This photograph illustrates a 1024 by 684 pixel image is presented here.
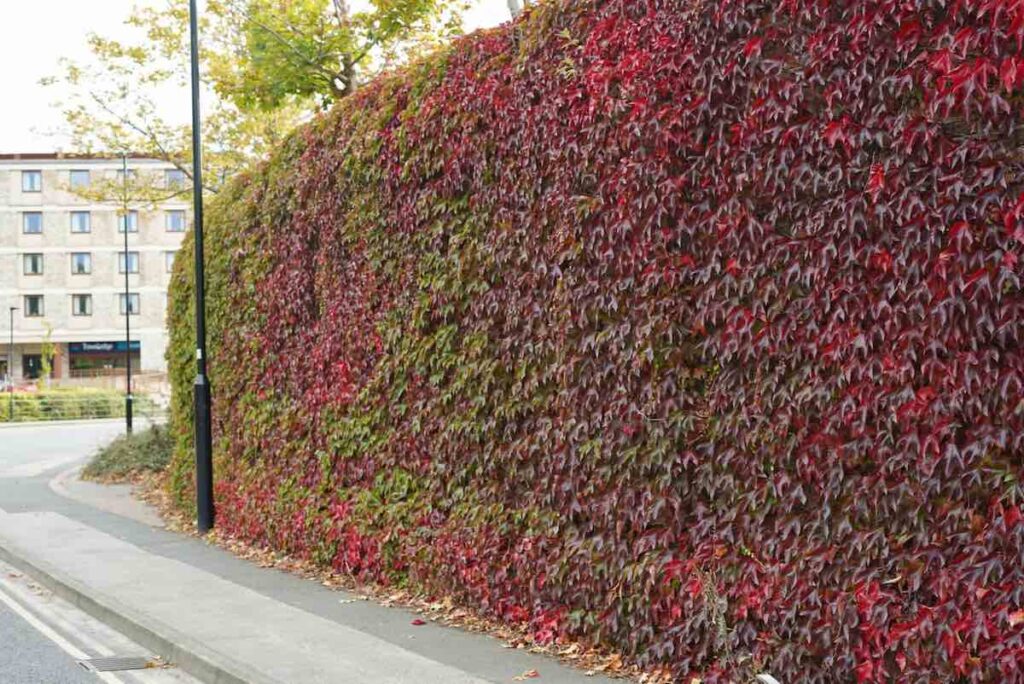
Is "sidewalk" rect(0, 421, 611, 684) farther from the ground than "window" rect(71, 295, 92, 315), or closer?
closer

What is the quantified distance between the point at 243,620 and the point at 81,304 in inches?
2674

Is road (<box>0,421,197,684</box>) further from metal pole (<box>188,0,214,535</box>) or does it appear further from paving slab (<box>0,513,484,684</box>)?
metal pole (<box>188,0,214,535</box>)

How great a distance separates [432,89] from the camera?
8.73 m

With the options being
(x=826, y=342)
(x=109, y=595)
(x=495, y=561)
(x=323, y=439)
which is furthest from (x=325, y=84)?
(x=826, y=342)

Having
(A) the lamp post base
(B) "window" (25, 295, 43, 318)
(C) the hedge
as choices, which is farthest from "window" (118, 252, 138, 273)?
(A) the lamp post base

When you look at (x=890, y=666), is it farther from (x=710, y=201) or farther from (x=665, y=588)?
(x=710, y=201)

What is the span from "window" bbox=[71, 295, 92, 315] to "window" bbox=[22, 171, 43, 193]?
718 centimetres

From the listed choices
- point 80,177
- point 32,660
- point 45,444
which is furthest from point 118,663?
point 80,177

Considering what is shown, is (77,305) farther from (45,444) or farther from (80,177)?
(45,444)

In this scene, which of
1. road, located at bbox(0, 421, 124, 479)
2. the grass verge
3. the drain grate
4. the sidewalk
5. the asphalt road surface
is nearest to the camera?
the sidewalk

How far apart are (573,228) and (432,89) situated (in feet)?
7.42

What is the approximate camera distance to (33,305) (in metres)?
71.3

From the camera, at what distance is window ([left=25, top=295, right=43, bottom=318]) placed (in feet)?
234

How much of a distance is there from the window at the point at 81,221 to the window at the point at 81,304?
4244 mm
